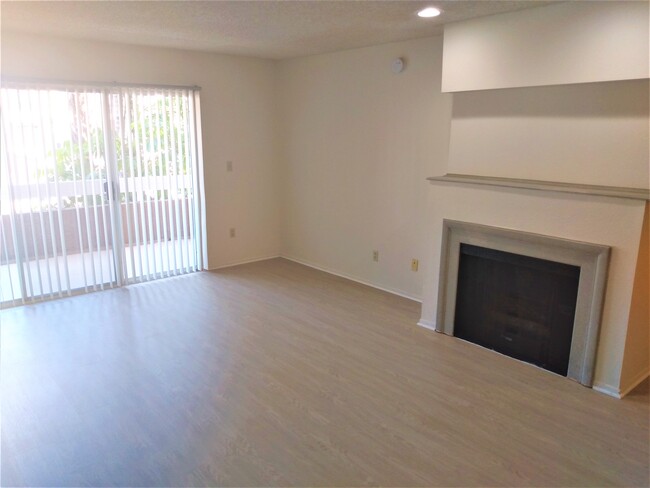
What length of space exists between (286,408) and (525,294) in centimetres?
183

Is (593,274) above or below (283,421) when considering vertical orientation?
above

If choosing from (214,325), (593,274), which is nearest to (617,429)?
(593,274)

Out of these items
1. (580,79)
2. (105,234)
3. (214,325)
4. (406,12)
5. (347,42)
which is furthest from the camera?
(105,234)

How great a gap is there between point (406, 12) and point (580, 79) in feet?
3.96

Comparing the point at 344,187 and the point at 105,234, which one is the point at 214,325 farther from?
the point at 344,187

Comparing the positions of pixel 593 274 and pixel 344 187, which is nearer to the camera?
pixel 593 274

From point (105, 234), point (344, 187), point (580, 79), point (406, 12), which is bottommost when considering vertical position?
point (105, 234)

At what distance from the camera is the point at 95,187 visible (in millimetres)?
4543

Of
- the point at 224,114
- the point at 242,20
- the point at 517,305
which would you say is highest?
the point at 242,20

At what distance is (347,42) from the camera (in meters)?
4.36

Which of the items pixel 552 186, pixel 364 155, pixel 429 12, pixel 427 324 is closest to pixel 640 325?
pixel 552 186

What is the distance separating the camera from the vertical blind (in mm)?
4129

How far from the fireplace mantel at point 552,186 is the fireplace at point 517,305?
1.59ft

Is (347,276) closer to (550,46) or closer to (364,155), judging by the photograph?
(364,155)
